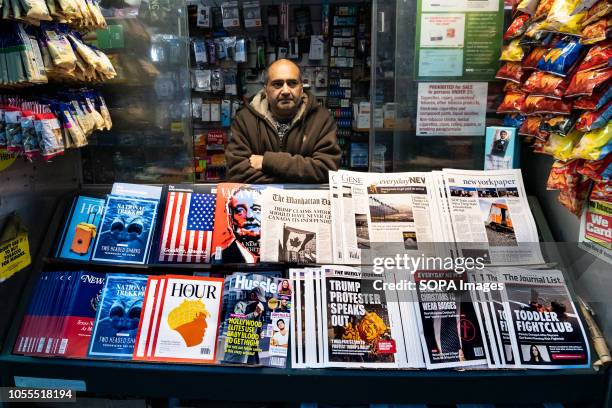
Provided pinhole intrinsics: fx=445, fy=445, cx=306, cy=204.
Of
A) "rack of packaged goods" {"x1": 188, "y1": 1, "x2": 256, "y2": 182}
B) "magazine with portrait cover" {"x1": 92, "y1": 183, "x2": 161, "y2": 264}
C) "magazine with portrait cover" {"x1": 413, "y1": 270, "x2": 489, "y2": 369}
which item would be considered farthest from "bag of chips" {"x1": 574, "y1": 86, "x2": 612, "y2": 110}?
"rack of packaged goods" {"x1": 188, "y1": 1, "x2": 256, "y2": 182}

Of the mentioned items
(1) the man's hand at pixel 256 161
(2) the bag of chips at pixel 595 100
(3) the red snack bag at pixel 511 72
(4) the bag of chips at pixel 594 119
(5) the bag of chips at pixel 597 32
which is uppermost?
(3) the red snack bag at pixel 511 72

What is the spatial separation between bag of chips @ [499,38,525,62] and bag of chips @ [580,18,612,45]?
0.65 metres

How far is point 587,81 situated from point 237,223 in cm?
147

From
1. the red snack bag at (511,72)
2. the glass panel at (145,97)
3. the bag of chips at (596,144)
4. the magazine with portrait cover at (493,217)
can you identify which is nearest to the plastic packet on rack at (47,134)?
the glass panel at (145,97)

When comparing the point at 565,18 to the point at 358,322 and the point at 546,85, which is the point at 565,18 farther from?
the point at 358,322

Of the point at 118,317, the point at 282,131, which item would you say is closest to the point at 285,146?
the point at 282,131

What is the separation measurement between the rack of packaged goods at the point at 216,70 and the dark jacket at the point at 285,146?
7.69 feet

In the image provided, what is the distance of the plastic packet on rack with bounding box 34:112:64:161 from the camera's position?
5.26 feet

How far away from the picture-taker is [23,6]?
1447 mm

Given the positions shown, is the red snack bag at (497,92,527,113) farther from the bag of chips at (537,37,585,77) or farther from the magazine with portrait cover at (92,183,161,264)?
the magazine with portrait cover at (92,183,161,264)

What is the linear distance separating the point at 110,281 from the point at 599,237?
1.96 m

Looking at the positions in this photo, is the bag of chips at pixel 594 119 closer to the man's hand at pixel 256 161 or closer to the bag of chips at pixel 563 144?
the bag of chips at pixel 563 144

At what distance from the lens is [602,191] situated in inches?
64.6

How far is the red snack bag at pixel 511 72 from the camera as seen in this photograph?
2297 mm
